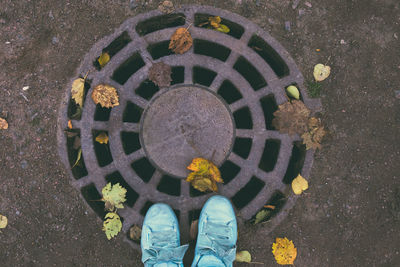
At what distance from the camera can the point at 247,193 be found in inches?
107

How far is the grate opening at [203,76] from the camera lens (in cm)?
276

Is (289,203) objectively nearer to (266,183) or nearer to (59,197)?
(266,183)

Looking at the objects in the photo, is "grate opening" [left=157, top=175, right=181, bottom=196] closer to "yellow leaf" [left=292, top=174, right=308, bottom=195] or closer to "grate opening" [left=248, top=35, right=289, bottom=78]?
"yellow leaf" [left=292, top=174, right=308, bottom=195]

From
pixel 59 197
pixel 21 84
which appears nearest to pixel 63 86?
pixel 21 84

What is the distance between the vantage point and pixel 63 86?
2637mm

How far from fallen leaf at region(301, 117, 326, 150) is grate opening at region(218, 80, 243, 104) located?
62cm

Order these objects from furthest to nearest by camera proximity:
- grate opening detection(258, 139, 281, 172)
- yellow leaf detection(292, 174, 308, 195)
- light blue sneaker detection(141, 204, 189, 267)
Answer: grate opening detection(258, 139, 281, 172) < yellow leaf detection(292, 174, 308, 195) < light blue sneaker detection(141, 204, 189, 267)

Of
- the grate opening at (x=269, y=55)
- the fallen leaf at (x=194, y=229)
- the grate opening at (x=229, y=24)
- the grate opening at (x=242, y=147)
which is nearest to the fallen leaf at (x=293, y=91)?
the grate opening at (x=269, y=55)

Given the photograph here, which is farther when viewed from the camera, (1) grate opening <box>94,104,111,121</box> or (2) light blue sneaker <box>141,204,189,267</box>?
(1) grate opening <box>94,104,111,121</box>

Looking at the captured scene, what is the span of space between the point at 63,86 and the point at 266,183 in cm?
180

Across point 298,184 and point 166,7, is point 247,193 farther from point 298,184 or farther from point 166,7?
point 166,7

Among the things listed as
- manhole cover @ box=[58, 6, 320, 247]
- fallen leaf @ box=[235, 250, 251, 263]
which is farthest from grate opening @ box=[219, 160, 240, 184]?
fallen leaf @ box=[235, 250, 251, 263]

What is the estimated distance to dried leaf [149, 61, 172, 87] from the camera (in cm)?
256

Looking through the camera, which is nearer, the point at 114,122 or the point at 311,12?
the point at 114,122
